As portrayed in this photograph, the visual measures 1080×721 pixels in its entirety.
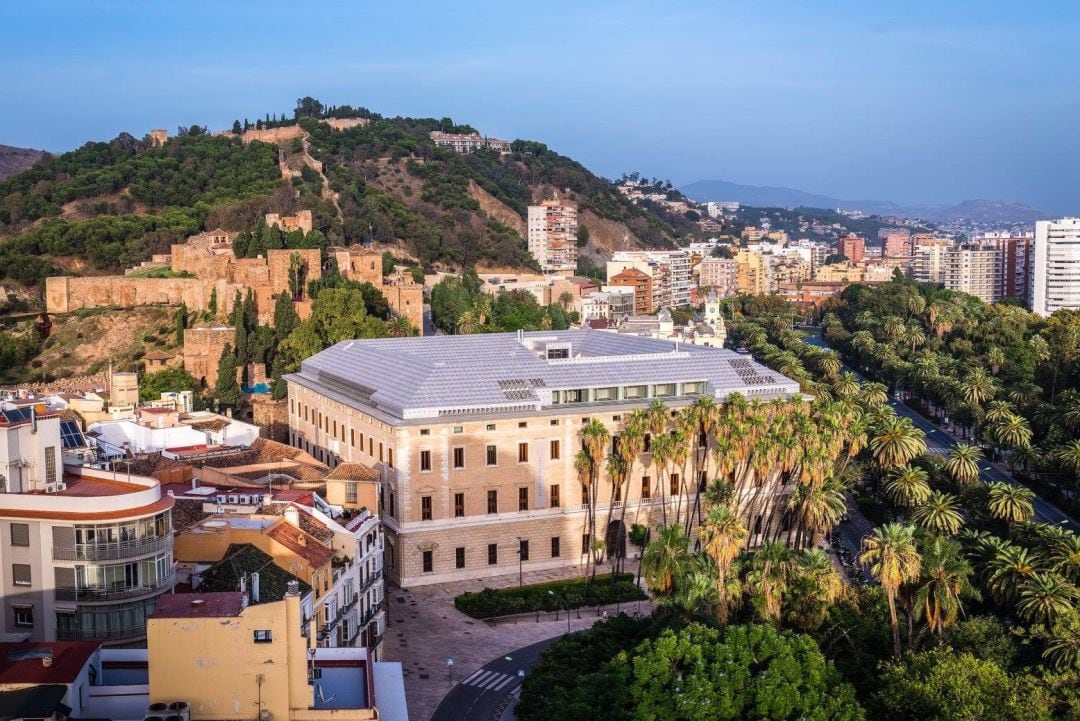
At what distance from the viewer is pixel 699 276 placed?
183 m

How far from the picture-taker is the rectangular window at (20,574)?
26906 mm

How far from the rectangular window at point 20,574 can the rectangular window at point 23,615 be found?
0.58 metres

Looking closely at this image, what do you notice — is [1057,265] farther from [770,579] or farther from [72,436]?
[72,436]

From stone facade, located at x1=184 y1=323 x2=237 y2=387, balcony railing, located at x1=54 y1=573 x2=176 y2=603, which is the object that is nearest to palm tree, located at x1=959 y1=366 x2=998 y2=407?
stone facade, located at x1=184 y1=323 x2=237 y2=387

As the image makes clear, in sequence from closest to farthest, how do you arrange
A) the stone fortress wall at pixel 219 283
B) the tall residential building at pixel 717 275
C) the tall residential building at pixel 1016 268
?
the stone fortress wall at pixel 219 283 < the tall residential building at pixel 1016 268 < the tall residential building at pixel 717 275

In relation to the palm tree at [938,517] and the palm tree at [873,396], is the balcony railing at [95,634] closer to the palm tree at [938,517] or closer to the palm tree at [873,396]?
the palm tree at [938,517]

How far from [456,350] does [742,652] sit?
90.6ft

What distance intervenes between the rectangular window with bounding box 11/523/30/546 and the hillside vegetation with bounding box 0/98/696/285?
7198 centimetres

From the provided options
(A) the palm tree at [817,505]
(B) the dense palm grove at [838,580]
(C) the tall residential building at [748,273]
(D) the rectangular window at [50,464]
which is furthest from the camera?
(C) the tall residential building at [748,273]

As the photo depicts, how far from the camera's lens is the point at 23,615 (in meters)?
27.1

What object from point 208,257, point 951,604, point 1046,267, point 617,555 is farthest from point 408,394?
point 1046,267

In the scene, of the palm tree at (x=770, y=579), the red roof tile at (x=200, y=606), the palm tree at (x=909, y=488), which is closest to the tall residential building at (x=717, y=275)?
the palm tree at (x=909, y=488)

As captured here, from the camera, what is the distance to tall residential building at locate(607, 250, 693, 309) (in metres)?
140

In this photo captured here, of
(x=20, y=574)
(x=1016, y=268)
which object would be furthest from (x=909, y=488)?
(x=1016, y=268)
